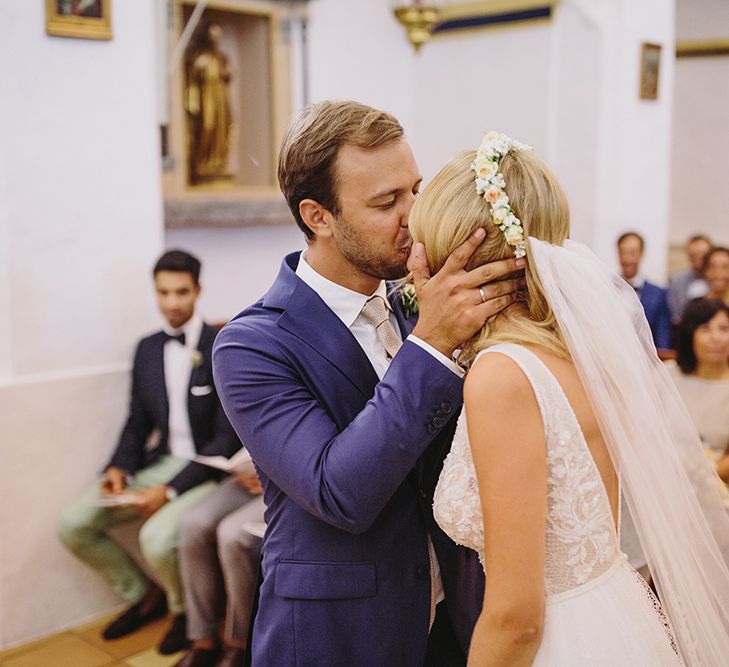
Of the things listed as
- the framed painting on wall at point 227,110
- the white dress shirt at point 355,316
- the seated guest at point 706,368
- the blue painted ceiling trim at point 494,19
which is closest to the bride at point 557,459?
the white dress shirt at point 355,316

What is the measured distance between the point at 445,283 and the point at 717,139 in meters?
9.76

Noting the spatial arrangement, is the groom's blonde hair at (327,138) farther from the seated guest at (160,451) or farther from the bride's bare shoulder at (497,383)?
the seated guest at (160,451)

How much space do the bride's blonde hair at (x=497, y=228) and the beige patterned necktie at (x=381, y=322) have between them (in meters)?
0.28

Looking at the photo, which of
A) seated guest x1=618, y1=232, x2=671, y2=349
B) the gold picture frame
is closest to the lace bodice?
the gold picture frame

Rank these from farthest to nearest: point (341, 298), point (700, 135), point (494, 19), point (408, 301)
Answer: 1. point (700, 135)
2. point (494, 19)
3. point (408, 301)
4. point (341, 298)

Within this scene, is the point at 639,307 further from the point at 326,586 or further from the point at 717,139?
the point at 717,139

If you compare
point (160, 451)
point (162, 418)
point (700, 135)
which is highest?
point (700, 135)

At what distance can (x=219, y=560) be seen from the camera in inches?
154

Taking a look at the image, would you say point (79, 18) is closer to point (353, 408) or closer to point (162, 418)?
point (162, 418)

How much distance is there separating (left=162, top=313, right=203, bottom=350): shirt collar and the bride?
2617 mm

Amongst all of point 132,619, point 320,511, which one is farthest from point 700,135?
point 320,511

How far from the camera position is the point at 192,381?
13.6 feet

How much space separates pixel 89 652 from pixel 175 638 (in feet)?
1.11

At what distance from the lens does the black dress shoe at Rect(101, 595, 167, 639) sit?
161 inches
